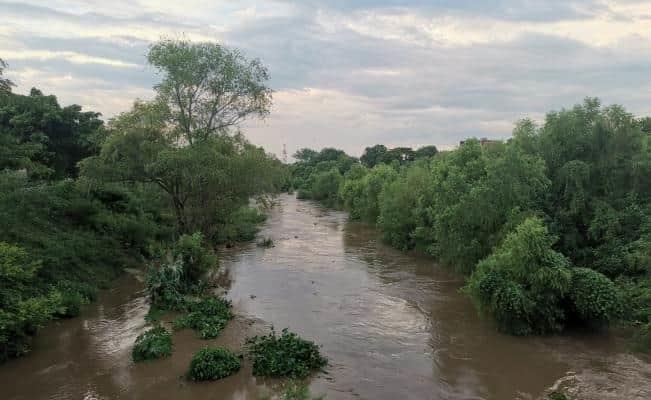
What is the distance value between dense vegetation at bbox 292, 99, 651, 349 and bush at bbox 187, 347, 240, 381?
8.43 meters

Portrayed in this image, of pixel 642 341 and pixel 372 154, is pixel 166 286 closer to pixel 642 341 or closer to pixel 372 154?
pixel 642 341

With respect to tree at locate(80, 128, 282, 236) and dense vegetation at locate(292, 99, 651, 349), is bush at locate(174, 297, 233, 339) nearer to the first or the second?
tree at locate(80, 128, 282, 236)

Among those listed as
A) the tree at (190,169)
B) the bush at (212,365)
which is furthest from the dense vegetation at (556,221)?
the tree at (190,169)

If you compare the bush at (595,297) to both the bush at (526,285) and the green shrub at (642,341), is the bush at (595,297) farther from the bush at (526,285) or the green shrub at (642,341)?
the green shrub at (642,341)

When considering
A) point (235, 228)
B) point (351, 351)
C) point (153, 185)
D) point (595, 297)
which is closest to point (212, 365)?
point (351, 351)

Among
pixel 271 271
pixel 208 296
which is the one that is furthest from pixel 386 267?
pixel 208 296

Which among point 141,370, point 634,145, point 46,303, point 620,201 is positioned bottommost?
point 141,370

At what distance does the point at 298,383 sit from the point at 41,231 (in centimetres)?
1481

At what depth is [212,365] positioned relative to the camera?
12531mm

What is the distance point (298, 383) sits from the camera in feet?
40.7

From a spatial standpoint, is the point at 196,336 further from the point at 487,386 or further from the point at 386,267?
the point at 386,267

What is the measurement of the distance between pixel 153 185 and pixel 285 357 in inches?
683

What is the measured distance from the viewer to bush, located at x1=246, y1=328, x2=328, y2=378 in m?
12.7

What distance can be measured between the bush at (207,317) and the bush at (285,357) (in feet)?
7.00
